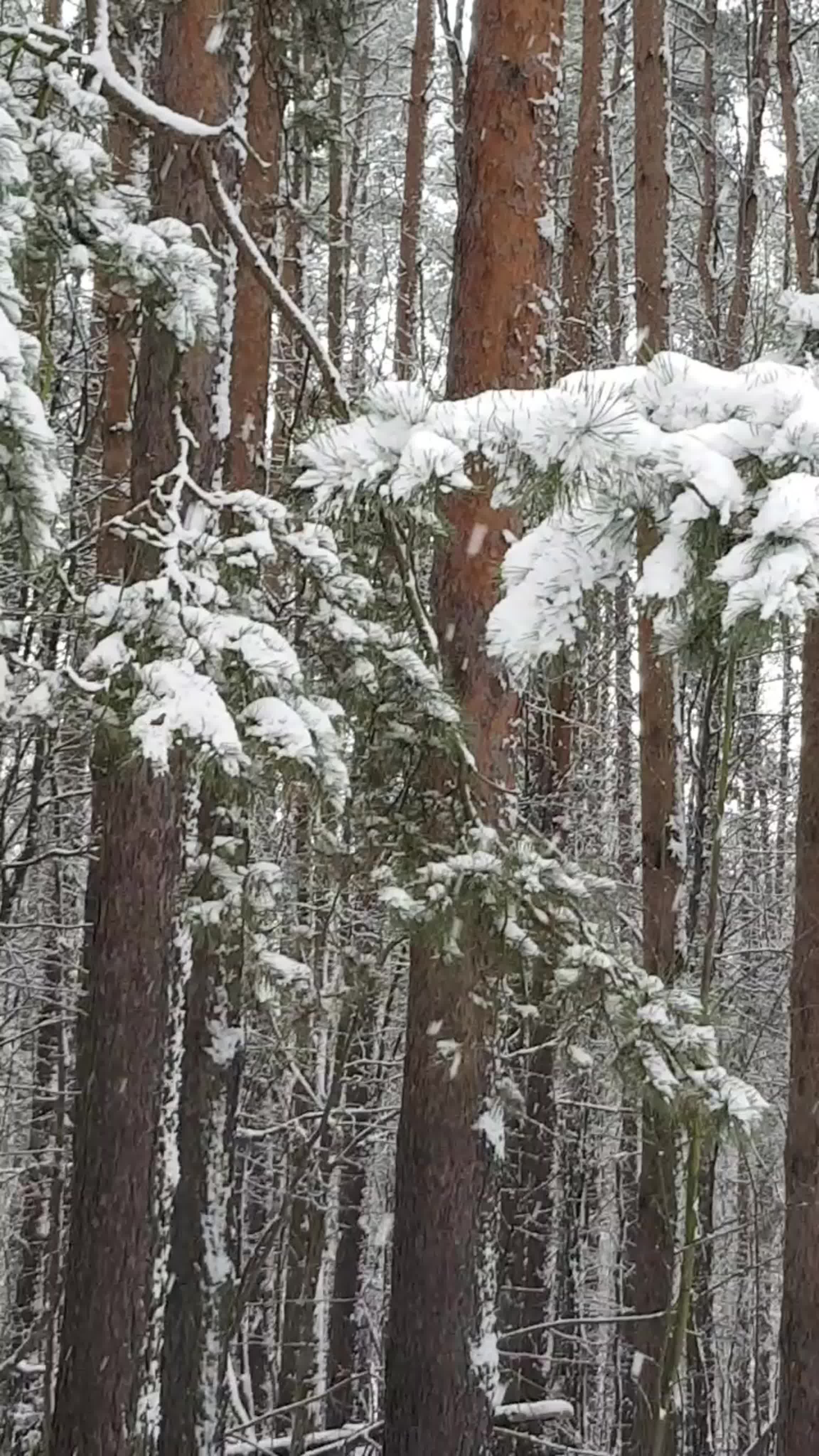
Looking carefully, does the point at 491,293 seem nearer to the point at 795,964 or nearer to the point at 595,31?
the point at 795,964

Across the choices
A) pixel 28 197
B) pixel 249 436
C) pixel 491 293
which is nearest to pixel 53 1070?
pixel 249 436

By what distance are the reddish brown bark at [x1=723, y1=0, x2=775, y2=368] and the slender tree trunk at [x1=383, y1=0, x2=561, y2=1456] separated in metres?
4.09

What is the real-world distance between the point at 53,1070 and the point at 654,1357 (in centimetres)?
710

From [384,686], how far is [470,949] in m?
1.10

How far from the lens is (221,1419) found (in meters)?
6.72

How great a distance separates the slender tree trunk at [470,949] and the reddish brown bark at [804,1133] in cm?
152

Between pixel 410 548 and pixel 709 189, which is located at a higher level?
pixel 709 189

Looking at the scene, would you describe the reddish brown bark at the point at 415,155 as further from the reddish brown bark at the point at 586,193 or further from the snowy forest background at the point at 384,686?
the reddish brown bark at the point at 586,193

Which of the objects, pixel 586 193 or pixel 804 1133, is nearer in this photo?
pixel 804 1133

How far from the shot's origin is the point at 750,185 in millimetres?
9797

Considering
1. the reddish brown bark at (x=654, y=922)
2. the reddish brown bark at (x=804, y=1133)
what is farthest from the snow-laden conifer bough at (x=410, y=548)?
the reddish brown bark at (x=654, y=922)

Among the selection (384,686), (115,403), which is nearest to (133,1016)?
(384,686)

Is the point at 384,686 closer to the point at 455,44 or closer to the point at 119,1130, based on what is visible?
the point at 119,1130

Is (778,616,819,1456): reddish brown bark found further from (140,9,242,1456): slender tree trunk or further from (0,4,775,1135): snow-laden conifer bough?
(140,9,242,1456): slender tree trunk
